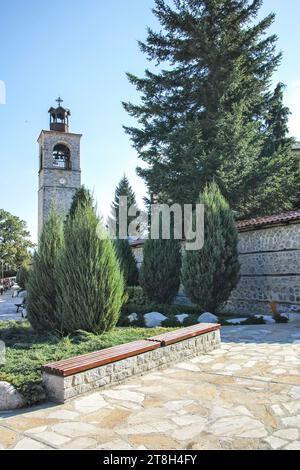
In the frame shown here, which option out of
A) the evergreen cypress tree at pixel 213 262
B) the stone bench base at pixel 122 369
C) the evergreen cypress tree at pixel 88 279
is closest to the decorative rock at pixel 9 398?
the stone bench base at pixel 122 369

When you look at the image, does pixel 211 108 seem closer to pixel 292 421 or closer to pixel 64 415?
pixel 292 421

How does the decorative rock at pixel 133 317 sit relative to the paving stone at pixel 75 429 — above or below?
below

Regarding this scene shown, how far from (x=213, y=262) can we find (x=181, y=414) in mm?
6568

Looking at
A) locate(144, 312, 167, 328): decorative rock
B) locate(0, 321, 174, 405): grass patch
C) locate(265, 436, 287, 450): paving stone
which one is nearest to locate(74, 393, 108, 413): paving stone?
locate(0, 321, 174, 405): grass patch

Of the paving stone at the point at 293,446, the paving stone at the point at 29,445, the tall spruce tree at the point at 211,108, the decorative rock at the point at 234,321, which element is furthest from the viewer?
the tall spruce tree at the point at 211,108

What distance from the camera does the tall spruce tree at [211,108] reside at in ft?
45.6

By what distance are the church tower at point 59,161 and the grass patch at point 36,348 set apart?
78.0 feet

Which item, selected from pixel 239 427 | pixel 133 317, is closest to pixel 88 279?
pixel 239 427

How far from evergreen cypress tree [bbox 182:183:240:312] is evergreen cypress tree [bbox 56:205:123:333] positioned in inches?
163

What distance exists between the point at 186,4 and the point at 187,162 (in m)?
7.43

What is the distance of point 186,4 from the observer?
50.8 ft

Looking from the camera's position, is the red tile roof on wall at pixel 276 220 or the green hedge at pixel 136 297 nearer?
the red tile roof on wall at pixel 276 220

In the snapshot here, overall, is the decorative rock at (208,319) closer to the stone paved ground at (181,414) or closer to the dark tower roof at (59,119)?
the stone paved ground at (181,414)

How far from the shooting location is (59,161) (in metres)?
30.7
